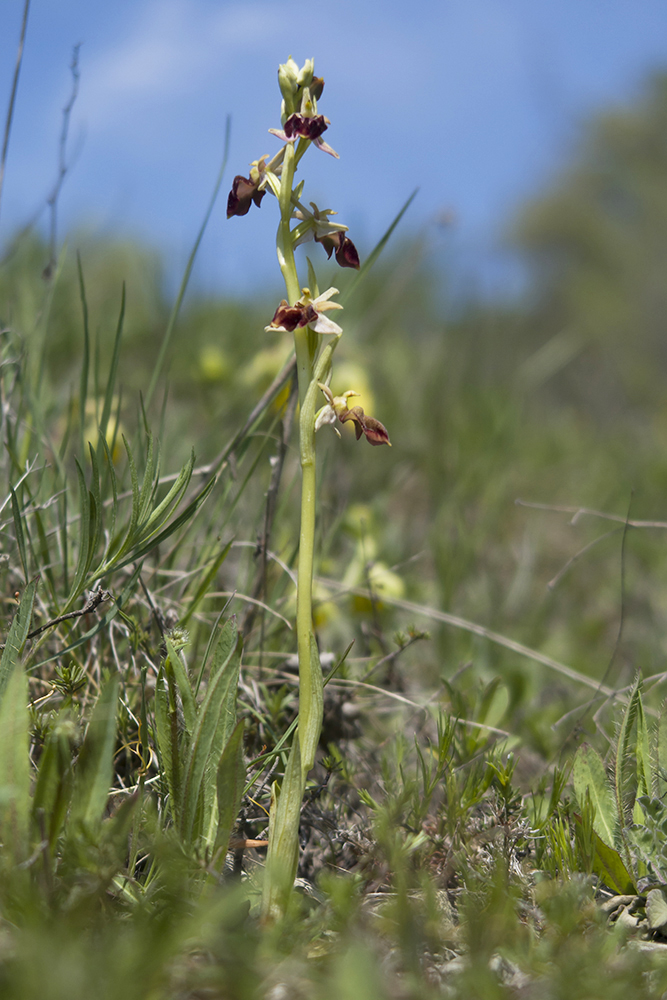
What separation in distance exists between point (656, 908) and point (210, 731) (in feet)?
2.19

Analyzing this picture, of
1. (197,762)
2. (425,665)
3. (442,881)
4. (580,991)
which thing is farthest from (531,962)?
(425,665)

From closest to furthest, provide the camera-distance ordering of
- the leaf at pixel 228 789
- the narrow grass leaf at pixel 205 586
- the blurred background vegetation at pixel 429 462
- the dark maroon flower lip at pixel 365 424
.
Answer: the leaf at pixel 228 789
the dark maroon flower lip at pixel 365 424
the narrow grass leaf at pixel 205 586
the blurred background vegetation at pixel 429 462

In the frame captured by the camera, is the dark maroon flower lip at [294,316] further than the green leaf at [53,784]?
Yes

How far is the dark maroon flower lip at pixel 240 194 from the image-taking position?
3.66 ft

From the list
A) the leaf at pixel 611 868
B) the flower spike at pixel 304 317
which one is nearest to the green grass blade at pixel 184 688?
the flower spike at pixel 304 317

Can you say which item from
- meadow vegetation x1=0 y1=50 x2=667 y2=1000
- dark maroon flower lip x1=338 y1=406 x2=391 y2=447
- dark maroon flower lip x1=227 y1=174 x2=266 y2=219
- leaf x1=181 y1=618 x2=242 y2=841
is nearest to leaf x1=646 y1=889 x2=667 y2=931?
meadow vegetation x1=0 y1=50 x2=667 y2=1000

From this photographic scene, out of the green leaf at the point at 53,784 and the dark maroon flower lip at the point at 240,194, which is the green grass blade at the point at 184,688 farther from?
the dark maroon flower lip at the point at 240,194

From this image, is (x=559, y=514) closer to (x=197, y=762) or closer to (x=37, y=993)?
(x=197, y=762)

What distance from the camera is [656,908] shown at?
1018 mm

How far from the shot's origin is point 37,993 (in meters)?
0.64

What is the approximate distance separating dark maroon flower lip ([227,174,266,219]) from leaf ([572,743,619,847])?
40.1 inches

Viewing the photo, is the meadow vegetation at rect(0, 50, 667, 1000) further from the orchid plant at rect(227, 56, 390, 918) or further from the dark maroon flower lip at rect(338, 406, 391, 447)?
the dark maroon flower lip at rect(338, 406, 391, 447)

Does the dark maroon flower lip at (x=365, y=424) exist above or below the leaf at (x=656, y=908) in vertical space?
above

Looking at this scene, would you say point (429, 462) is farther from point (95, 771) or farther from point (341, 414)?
point (95, 771)
